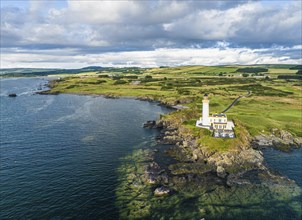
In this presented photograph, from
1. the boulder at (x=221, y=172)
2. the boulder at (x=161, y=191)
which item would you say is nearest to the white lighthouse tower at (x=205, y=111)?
the boulder at (x=221, y=172)

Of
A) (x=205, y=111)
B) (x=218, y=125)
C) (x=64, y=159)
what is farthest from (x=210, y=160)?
(x=64, y=159)

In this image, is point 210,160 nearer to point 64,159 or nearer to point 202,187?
point 202,187

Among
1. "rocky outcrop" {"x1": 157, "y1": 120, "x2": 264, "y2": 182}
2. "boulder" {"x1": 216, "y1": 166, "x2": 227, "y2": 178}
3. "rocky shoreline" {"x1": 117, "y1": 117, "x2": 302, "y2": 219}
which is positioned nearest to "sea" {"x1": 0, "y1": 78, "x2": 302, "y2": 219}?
"rocky shoreline" {"x1": 117, "y1": 117, "x2": 302, "y2": 219}

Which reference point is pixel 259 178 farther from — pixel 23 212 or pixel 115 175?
pixel 23 212

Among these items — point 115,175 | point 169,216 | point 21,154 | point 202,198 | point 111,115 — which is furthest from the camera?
point 111,115

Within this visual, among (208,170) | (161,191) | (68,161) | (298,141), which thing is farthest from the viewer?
(298,141)

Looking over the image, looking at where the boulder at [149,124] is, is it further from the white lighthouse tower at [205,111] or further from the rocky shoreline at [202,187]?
the rocky shoreline at [202,187]

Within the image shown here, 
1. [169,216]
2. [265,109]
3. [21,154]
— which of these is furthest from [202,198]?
[265,109]
